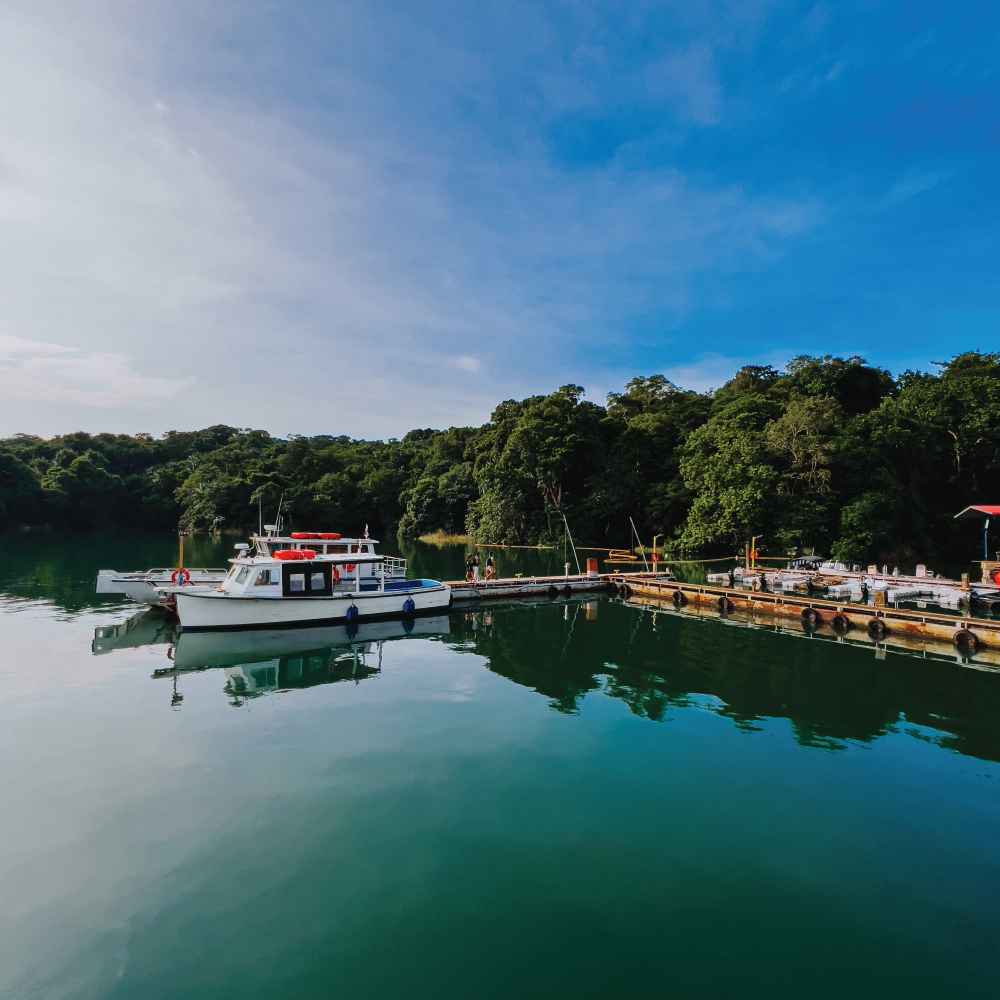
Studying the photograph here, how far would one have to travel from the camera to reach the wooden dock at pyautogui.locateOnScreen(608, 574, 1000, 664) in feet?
58.5

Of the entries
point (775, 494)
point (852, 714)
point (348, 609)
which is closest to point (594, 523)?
point (775, 494)

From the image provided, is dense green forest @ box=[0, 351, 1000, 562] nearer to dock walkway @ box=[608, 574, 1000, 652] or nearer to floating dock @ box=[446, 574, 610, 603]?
dock walkway @ box=[608, 574, 1000, 652]

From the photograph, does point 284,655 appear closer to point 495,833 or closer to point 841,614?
point 495,833

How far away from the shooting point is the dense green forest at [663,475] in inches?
1492

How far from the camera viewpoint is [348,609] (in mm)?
20953

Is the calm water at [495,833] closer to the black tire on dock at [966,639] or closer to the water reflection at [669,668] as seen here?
the water reflection at [669,668]

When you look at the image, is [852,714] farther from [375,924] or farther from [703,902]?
[375,924]

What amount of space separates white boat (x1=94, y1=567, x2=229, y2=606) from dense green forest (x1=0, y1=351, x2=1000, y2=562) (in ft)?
100

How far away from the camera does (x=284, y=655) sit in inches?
672

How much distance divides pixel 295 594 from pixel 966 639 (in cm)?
2235

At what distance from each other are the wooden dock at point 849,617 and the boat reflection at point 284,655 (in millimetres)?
12121

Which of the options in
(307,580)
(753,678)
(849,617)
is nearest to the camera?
(753,678)

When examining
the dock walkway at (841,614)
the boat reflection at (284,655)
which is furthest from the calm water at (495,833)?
the dock walkway at (841,614)

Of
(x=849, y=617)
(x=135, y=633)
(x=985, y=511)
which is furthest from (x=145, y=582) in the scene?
(x=985, y=511)
